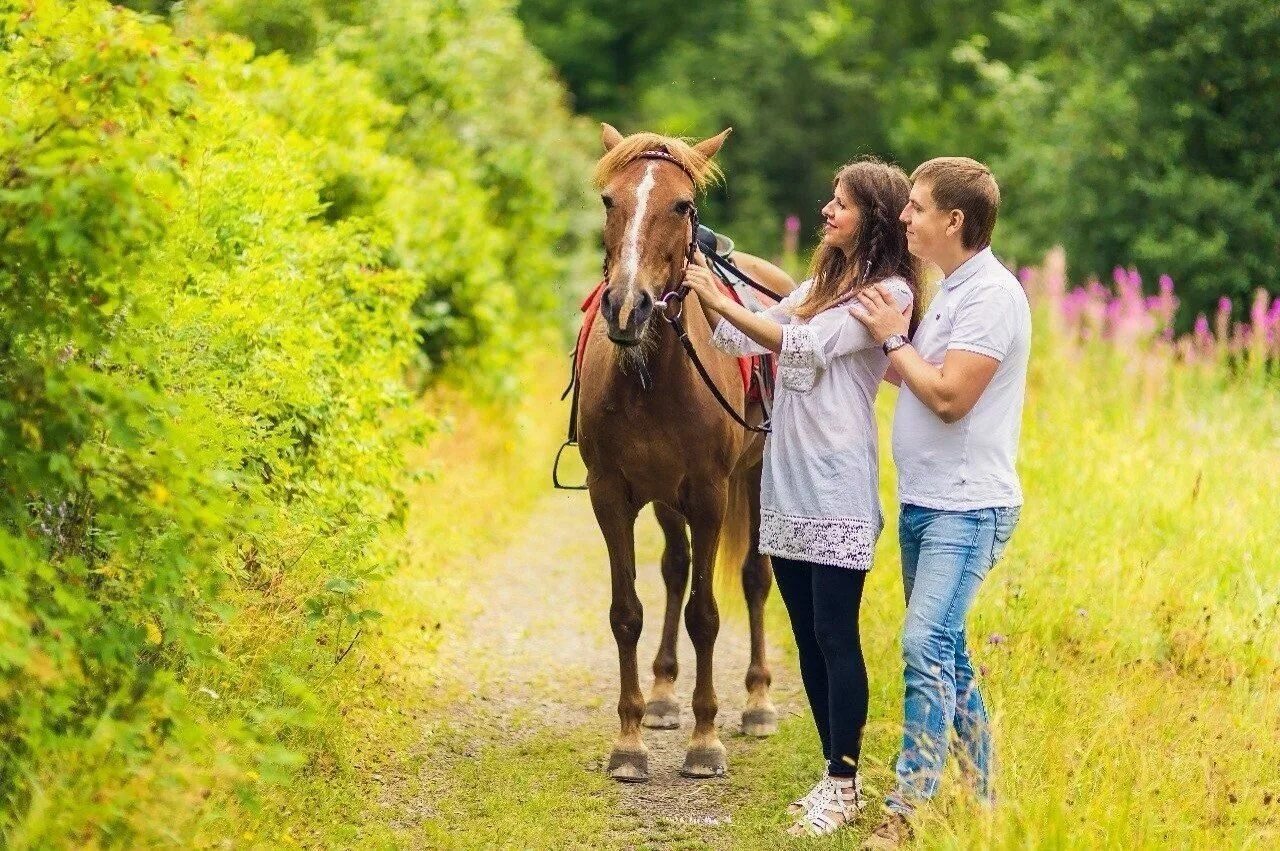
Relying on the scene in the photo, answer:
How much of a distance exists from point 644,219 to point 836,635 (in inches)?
58.6

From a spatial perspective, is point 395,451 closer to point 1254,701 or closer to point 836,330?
point 836,330

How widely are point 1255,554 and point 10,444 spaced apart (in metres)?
5.17

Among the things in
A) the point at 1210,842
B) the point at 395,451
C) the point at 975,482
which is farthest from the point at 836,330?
the point at 395,451

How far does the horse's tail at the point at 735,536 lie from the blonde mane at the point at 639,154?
190cm

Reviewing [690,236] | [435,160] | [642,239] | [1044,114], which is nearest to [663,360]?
[690,236]

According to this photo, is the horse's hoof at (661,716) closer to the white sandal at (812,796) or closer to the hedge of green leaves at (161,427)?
the hedge of green leaves at (161,427)

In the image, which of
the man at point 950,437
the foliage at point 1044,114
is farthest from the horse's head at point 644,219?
the man at point 950,437

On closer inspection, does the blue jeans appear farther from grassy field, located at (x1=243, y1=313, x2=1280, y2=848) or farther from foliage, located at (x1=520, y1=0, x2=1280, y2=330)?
foliage, located at (x1=520, y1=0, x2=1280, y2=330)

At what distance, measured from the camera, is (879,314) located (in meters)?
4.35

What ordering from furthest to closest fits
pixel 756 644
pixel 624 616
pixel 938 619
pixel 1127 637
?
pixel 756 644
pixel 1127 637
pixel 624 616
pixel 938 619

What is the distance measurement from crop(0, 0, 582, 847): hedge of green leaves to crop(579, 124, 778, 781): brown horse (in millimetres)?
1043

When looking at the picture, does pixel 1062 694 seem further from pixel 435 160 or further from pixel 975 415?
pixel 435 160

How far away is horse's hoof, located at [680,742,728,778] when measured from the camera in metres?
5.58

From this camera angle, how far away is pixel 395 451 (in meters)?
6.54
